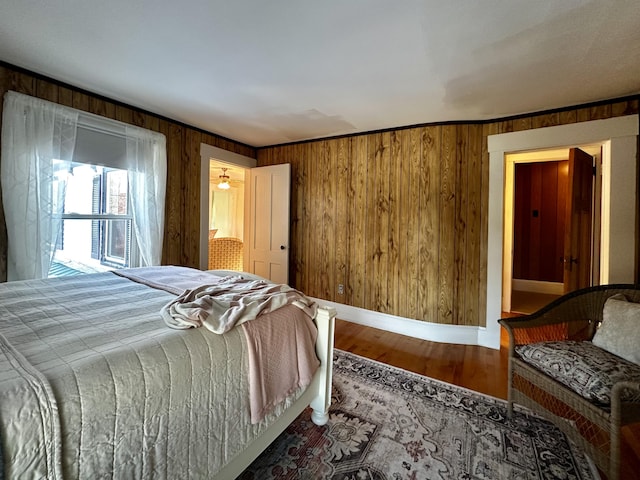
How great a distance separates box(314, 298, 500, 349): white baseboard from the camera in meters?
2.85

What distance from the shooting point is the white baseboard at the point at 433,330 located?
285cm

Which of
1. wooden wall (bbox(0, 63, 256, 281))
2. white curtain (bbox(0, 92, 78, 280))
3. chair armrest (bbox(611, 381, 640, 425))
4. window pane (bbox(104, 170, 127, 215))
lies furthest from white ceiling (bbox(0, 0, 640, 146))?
chair armrest (bbox(611, 381, 640, 425))

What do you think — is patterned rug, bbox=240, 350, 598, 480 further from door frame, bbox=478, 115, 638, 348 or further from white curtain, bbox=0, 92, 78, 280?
white curtain, bbox=0, 92, 78, 280

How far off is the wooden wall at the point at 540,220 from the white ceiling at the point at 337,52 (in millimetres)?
3075

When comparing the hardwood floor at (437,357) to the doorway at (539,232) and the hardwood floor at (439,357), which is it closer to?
the hardwood floor at (439,357)

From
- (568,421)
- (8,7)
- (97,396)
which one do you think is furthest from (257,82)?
(568,421)

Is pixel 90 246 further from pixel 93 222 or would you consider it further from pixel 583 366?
pixel 583 366

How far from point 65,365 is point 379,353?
2376 mm

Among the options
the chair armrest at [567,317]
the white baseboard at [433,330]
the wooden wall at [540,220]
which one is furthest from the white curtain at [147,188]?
the wooden wall at [540,220]

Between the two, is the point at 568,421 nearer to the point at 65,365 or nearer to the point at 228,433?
the point at 228,433

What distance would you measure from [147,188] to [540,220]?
633 centimetres

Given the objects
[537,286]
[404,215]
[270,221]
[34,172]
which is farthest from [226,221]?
[537,286]

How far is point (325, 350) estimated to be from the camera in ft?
5.29

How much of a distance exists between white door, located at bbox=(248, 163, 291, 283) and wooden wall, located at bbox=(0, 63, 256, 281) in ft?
2.32
